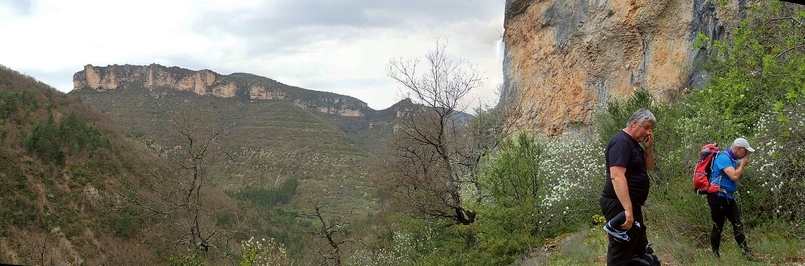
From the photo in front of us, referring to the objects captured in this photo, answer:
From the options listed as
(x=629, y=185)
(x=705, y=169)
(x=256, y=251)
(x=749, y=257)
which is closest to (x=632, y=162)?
(x=629, y=185)

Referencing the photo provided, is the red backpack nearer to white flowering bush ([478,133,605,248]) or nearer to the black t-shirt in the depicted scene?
the black t-shirt

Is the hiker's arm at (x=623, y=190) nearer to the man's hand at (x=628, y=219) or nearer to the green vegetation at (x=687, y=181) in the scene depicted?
the man's hand at (x=628, y=219)

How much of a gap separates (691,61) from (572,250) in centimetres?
1386

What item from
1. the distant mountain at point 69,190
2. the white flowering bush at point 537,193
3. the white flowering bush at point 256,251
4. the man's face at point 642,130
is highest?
the man's face at point 642,130

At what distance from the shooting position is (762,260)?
521 centimetres

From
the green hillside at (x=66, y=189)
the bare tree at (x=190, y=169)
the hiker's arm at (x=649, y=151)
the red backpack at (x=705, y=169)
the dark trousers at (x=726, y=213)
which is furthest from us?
the green hillside at (x=66, y=189)

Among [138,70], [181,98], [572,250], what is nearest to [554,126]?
[572,250]

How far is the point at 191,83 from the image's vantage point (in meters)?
119

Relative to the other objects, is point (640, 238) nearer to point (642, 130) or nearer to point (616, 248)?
point (616, 248)

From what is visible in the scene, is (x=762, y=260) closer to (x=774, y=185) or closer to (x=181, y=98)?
(x=774, y=185)

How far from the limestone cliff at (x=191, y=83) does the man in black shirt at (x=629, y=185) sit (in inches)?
4723

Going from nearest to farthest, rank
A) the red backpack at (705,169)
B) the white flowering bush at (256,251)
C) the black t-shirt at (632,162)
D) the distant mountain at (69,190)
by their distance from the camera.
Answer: the black t-shirt at (632,162) → the red backpack at (705,169) → the white flowering bush at (256,251) → the distant mountain at (69,190)

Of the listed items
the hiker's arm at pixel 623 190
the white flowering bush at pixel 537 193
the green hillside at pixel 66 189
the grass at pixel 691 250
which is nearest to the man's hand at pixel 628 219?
the hiker's arm at pixel 623 190

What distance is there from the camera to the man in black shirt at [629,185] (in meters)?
3.68
